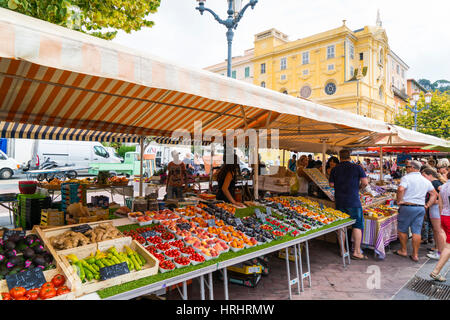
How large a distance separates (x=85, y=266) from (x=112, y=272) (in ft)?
0.94

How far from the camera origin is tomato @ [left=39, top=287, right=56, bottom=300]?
5.97ft

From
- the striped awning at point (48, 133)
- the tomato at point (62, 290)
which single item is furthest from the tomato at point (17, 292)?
the striped awning at point (48, 133)

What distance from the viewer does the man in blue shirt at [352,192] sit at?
4984 mm

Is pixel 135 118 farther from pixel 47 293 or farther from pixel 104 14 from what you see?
pixel 47 293

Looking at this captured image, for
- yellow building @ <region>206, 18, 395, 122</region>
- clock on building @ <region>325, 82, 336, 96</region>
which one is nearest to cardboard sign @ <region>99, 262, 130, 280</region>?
yellow building @ <region>206, 18, 395, 122</region>

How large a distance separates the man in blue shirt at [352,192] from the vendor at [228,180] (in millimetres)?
2012

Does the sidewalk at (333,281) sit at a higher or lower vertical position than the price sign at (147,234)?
lower

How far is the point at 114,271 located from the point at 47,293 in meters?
0.44

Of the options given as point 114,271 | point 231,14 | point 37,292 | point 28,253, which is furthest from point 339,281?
point 231,14

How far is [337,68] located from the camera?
29094mm

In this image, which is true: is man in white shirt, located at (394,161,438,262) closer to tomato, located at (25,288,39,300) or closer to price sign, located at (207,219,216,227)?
price sign, located at (207,219,216,227)

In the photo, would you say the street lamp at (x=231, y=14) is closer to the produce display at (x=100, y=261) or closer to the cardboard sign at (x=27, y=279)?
the produce display at (x=100, y=261)
